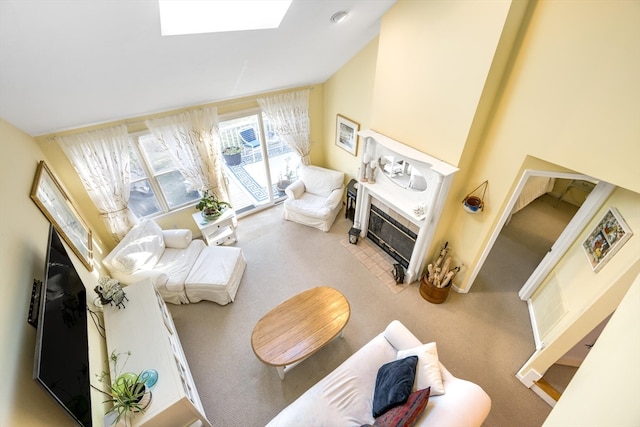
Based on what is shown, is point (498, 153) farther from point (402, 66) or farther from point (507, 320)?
point (507, 320)

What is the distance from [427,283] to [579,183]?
12.7 feet

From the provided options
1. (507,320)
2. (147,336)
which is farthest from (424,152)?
(147,336)

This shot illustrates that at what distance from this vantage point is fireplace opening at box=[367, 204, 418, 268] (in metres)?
3.79

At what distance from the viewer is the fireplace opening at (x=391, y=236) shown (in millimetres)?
3791

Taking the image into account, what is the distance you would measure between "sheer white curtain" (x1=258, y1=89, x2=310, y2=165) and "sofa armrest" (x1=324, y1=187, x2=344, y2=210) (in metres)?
0.99

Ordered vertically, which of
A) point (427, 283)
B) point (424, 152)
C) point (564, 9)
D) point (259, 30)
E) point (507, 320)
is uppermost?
point (564, 9)

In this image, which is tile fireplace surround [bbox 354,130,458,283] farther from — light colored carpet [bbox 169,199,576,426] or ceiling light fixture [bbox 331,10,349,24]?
ceiling light fixture [bbox 331,10,349,24]

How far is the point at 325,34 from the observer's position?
2.85 metres

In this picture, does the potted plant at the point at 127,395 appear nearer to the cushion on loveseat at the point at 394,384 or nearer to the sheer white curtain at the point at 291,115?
the cushion on loveseat at the point at 394,384

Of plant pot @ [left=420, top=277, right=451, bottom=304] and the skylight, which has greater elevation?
the skylight

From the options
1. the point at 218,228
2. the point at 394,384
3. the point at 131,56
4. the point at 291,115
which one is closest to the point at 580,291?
the point at 394,384

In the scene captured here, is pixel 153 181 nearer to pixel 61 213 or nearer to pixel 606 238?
pixel 61 213

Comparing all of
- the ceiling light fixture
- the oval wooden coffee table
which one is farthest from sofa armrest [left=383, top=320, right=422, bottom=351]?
the ceiling light fixture

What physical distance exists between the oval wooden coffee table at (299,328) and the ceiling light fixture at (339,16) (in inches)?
111
